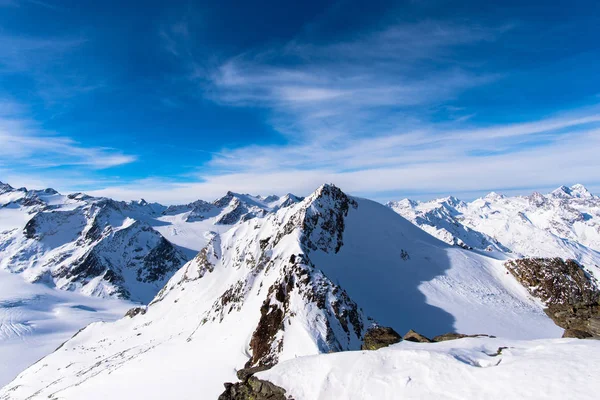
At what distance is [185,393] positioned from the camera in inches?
1078

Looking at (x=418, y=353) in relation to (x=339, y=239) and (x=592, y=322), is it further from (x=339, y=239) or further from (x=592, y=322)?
(x=339, y=239)

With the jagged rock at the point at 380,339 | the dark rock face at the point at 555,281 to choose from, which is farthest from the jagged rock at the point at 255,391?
the dark rock face at the point at 555,281

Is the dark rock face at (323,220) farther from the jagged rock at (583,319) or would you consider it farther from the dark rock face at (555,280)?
the dark rock face at (555,280)

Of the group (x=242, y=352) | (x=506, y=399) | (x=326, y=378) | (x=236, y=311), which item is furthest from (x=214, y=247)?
(x=506, y=399)

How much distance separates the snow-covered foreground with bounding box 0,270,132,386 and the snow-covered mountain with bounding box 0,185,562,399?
215 ft

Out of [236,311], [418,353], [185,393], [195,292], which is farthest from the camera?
[195,292]

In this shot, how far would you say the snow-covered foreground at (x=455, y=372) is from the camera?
460 inches

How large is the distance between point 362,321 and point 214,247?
50.5 metres

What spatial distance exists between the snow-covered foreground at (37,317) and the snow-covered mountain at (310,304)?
65511 millimetres

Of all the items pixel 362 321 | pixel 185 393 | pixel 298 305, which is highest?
pixel 298 305

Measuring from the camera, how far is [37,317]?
154125mm

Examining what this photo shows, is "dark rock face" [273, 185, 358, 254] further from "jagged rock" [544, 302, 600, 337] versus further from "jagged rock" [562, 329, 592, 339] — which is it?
"jagged rock" [562, 329, 592, 339]

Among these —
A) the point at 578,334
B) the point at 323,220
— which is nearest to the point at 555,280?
the point at 323,220

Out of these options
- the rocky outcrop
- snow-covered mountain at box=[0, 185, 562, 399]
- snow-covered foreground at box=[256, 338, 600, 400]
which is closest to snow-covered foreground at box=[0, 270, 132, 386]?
snow-covered mountain at box=[0, 185, 562, 399]
